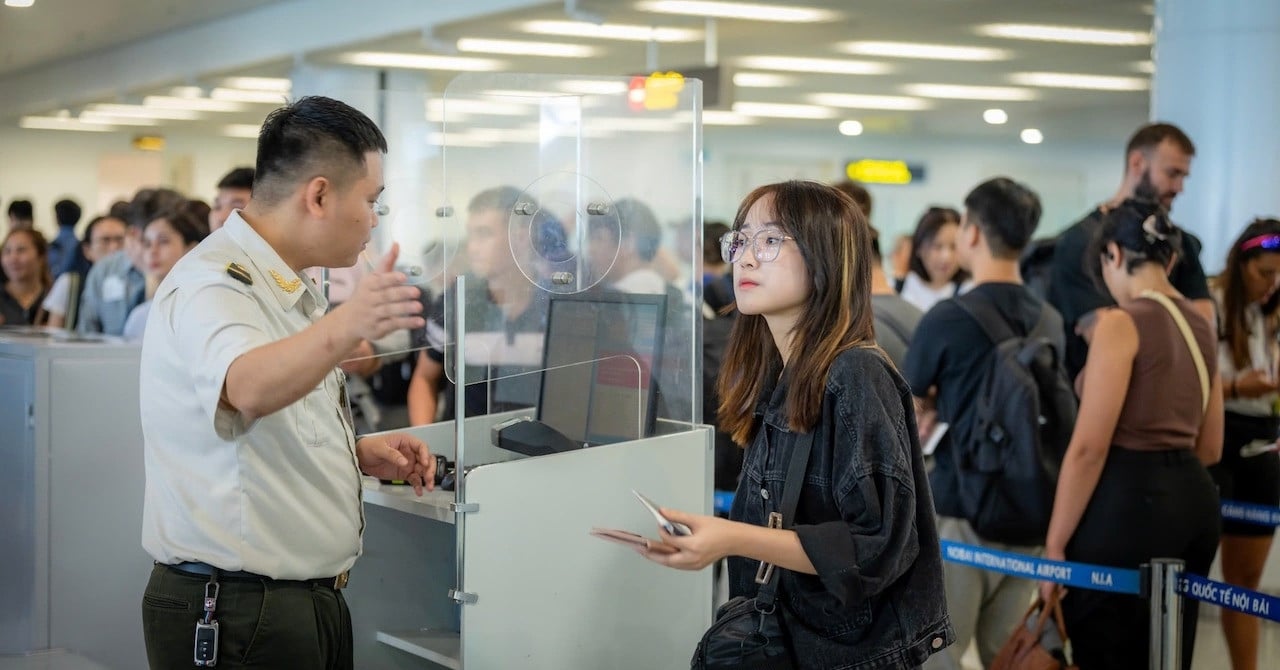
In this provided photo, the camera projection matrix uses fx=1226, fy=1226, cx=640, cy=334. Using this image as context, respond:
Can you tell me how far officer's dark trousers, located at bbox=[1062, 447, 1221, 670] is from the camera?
3.15m

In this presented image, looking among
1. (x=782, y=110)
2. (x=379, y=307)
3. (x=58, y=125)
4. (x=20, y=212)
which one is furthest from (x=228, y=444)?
(x=782, y=110)

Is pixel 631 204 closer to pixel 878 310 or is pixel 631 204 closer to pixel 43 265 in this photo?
pixel 878 310

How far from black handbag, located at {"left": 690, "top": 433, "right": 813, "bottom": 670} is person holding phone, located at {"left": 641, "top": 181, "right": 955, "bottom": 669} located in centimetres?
2

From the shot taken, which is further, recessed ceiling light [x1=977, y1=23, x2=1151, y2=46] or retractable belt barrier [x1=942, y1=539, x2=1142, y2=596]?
recessed ceiling light [x1=977, y1=23, x2=1151, y2=46]

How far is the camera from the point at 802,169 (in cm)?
1761

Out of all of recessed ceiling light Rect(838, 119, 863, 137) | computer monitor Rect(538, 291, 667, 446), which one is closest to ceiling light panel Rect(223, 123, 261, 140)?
recessed ceiling light Rect(838, 119, 863, 137)

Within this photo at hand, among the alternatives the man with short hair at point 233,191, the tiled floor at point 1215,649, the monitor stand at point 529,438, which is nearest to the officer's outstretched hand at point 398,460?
the monitor stand at point 529,438

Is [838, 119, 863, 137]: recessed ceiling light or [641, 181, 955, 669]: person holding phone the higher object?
[838, 119, 863, 137]: recessed ceiling light

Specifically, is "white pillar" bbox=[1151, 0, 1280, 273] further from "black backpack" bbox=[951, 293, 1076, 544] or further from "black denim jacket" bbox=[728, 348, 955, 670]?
"black denim jacket" bbox=[728, 348, 955, 670]

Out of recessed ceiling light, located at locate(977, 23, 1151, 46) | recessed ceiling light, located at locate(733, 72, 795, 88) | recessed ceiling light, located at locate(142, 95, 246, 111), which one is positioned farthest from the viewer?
recessed ceiling light, located at locate(142, 95, 246, 111)

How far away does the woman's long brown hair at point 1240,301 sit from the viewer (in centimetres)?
390

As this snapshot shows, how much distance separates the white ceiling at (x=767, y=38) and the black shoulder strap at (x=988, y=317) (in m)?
4.62

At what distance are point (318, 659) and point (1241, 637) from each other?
2.91m

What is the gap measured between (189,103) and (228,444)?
1242 centimetres
